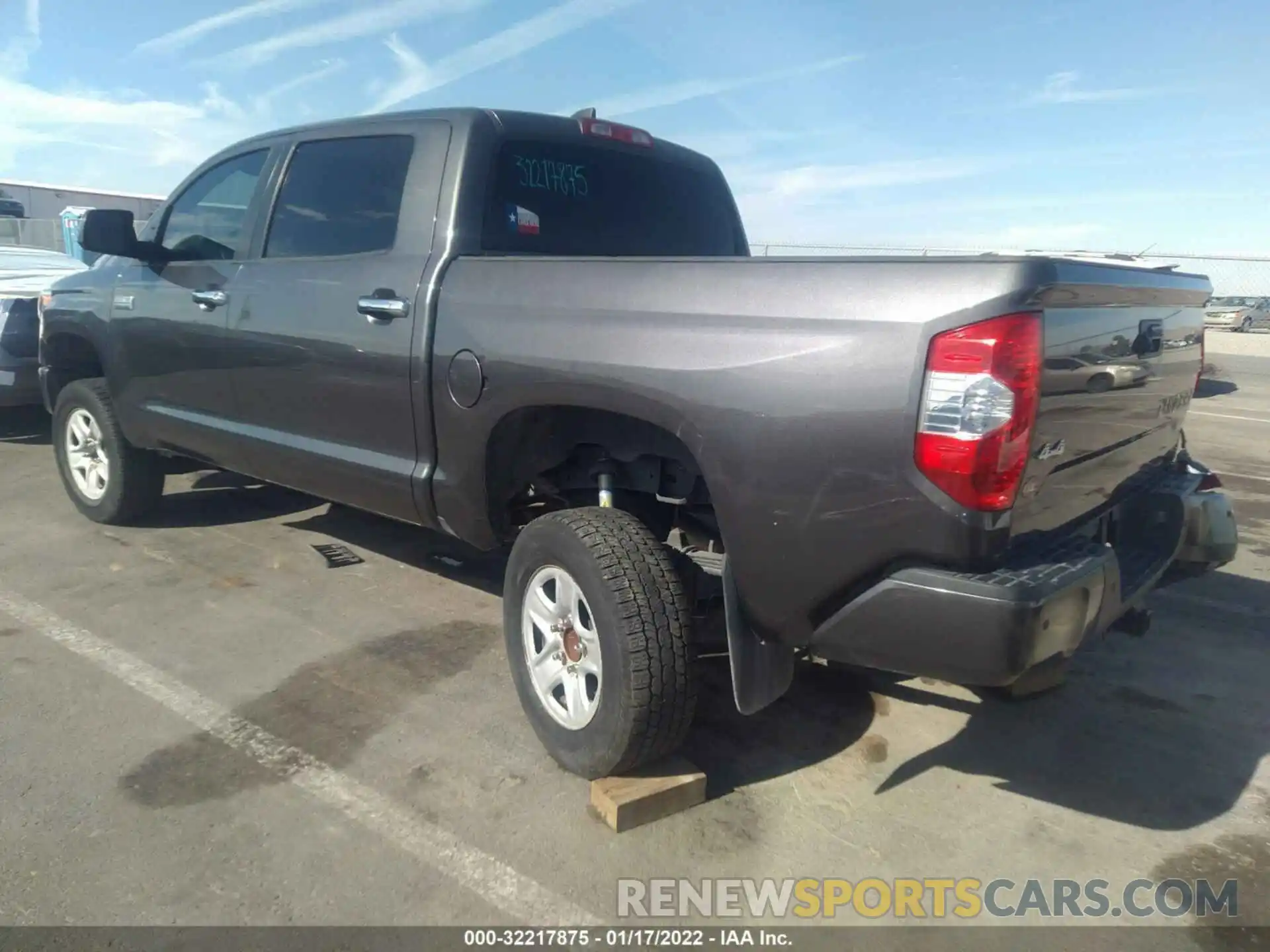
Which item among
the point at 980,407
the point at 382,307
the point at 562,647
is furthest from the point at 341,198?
the point at 980,407

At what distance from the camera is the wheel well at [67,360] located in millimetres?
5277

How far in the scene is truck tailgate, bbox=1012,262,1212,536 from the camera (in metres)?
2.18

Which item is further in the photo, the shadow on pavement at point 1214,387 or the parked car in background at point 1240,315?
the parked car in background at point 1240,315

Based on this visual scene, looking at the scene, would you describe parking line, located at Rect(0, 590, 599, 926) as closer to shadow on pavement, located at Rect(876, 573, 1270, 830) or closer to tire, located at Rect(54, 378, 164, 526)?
shadow on pavement, located at Rect(876, 573, 1270, 830)

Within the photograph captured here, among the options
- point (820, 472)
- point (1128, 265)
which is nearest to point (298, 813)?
point (820, 472)

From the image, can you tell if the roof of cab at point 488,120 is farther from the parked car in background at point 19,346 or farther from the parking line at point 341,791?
the parked car in background at point 19,346

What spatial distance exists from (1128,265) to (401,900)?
102 inches

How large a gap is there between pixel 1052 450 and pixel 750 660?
0.92 m

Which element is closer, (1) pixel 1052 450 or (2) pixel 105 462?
(1) pixel 1052 450

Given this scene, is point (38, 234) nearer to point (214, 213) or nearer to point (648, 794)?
point (214, 213)

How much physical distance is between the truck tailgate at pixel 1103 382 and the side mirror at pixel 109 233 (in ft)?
13.0

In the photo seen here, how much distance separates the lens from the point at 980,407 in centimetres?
206

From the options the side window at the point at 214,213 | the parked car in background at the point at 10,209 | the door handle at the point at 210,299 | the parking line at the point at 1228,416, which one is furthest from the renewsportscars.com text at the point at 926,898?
the parked car in background at the point at 10,209

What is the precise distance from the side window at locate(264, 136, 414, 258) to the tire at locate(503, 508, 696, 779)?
4.43ft
